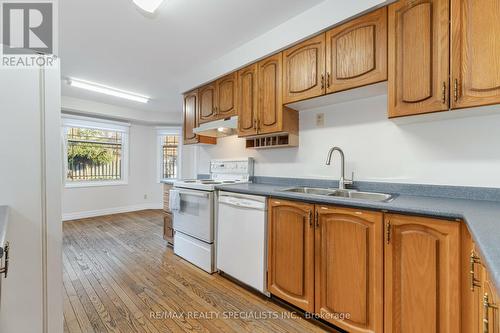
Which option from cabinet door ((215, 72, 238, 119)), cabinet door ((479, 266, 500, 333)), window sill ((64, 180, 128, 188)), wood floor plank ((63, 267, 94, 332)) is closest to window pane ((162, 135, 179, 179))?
window sill ((64, 180, 128, 188))

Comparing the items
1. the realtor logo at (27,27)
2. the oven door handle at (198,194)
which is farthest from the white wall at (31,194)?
the oven door handle at (198,194)

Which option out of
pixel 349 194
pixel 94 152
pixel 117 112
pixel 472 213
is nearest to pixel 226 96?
pixel 349 194

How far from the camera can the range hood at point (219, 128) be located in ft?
8.49

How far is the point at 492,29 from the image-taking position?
47.4 inches

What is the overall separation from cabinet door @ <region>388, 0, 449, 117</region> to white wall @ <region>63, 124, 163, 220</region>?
5.46 metres

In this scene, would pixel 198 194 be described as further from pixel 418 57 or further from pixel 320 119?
pixel 418 57

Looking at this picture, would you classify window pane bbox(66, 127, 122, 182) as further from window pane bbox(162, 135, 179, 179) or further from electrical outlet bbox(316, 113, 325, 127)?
electrical outlet bbox(316, 113, 325, 127)

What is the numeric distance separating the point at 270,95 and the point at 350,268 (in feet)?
5.41

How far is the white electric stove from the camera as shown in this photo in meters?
2.41

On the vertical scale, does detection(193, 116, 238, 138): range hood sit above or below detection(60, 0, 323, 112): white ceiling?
below

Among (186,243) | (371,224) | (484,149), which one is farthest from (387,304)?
(186,243)

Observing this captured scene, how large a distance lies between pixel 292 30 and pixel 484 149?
1697mm

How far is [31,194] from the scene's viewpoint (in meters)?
1.25

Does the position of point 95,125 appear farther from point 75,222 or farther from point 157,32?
point 157,32
